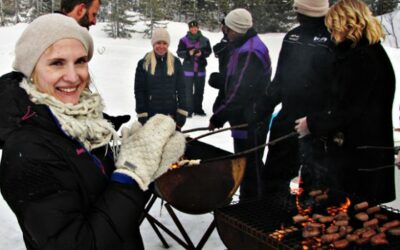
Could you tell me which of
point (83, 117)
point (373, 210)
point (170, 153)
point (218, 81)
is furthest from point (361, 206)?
point (218, 81)

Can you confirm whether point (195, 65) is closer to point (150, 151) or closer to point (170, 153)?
point (170, 153)

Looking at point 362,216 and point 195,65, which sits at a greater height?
point 362,216

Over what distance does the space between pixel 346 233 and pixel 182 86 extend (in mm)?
3970

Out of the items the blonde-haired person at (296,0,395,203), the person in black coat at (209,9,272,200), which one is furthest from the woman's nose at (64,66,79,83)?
the person in black coat at (209,9,272,200)

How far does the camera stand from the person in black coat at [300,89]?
3.45 metres

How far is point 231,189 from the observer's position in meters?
2.48

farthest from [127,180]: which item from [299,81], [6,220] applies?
[6,220]

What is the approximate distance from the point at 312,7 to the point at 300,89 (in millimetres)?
686

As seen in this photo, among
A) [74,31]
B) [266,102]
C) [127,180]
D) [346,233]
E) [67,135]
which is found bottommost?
[346,233]

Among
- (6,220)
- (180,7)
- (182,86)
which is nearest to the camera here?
(6,220)

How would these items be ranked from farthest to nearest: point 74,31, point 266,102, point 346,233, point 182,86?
point 182,86 → point 266,102 → point 346,233 → point 74,31

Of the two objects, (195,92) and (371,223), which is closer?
(371,223)

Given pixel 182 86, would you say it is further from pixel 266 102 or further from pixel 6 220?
pixel 6 220

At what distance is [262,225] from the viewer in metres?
2.34
